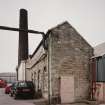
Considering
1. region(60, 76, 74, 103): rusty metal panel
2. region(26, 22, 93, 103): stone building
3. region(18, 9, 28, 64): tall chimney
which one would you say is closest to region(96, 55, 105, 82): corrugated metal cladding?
region(26, 22, 93, 103): stone building

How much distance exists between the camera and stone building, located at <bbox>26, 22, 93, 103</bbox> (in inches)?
730

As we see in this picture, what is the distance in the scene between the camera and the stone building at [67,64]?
18.5 meters

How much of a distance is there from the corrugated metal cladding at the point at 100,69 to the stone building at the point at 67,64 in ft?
4.97

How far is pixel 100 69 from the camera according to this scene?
57.6ft

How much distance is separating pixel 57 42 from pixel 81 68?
2.58 metres

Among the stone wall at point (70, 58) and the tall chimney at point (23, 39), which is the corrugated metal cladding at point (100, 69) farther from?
the tall chimney at point (23, 39)

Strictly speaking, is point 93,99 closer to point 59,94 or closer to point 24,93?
point 59,94

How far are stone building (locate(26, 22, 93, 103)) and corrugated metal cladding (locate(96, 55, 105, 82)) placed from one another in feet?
4.97

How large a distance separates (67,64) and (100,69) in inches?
102

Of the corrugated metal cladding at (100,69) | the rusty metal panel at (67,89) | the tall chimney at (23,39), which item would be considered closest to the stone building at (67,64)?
the rusty metal panel at (67,89)

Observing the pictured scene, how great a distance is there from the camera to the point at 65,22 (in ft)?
63.4

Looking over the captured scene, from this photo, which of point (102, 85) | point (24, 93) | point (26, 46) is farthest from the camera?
point (26, 46)

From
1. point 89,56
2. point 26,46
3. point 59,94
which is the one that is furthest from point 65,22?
point 26,46

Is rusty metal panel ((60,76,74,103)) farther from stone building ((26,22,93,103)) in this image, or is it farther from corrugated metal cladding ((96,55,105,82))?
corrugated metal cladding ((96,55,105,82))
